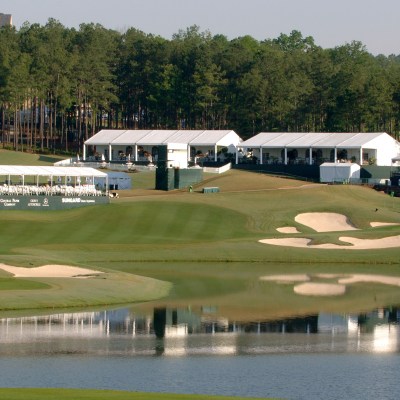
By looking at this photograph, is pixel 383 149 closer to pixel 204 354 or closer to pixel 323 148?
pixel 323 148

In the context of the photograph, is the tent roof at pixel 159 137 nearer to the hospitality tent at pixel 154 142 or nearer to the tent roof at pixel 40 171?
the hospitality tent at pixel 154 142

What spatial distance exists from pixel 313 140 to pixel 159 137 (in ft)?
69.1

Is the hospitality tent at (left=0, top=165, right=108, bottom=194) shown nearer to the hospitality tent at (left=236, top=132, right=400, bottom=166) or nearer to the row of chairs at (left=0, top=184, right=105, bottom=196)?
the row of chairs at (left=0, top=184, right=105, bottom=196)

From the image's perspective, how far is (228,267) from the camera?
247ft

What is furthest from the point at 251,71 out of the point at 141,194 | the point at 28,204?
the point at 28,204

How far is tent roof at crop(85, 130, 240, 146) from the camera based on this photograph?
149 m

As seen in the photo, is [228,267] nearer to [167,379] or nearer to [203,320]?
[203,320]

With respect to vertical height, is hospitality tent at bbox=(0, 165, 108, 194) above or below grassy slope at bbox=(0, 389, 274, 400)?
above

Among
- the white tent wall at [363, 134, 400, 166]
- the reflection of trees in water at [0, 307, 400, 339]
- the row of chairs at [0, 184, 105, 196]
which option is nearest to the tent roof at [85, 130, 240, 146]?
the white tent wall at [363, 134, 400, 166]

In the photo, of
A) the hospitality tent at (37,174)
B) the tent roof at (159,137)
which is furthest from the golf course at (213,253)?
the tent roof at (159,137)

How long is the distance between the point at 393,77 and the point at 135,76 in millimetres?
40417

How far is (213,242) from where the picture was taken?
84.1 metres

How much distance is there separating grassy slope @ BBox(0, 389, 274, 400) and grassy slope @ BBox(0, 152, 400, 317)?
1952 centimetres

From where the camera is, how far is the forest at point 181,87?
165m
